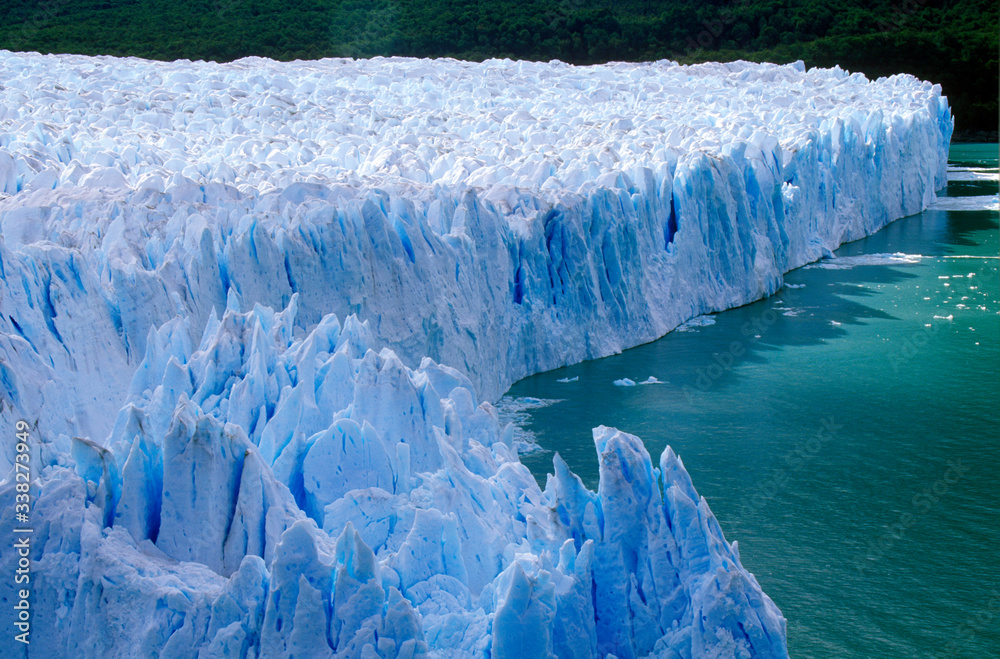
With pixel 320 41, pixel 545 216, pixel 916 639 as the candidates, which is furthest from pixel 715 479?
pixel 320 41

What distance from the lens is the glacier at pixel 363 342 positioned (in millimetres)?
3025

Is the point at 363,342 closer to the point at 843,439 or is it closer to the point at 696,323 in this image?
the point at 843,439

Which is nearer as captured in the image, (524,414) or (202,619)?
Answer: (202,619)

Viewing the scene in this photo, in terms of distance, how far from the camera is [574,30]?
1144 inches

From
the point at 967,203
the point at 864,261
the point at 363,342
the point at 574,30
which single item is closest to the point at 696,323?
the point at 864,261

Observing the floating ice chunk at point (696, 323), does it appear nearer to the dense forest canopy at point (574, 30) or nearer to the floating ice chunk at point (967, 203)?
the floating ice chunk at point (967, 203)

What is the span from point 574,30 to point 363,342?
86.3 feet

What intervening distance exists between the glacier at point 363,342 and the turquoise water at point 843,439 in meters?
0.84

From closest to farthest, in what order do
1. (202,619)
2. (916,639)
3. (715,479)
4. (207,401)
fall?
(202,619)
(207,401)
(916,639)
(715,479)

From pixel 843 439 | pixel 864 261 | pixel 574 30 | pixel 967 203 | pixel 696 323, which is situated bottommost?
pixel 843 439

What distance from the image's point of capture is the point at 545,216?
8.25m

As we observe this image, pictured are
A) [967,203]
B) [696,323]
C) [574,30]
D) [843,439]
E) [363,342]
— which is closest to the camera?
[363,342]

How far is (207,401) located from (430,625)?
4.57ft

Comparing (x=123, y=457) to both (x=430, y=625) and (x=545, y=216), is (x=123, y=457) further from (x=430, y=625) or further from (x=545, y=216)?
(x=545, y=216)
